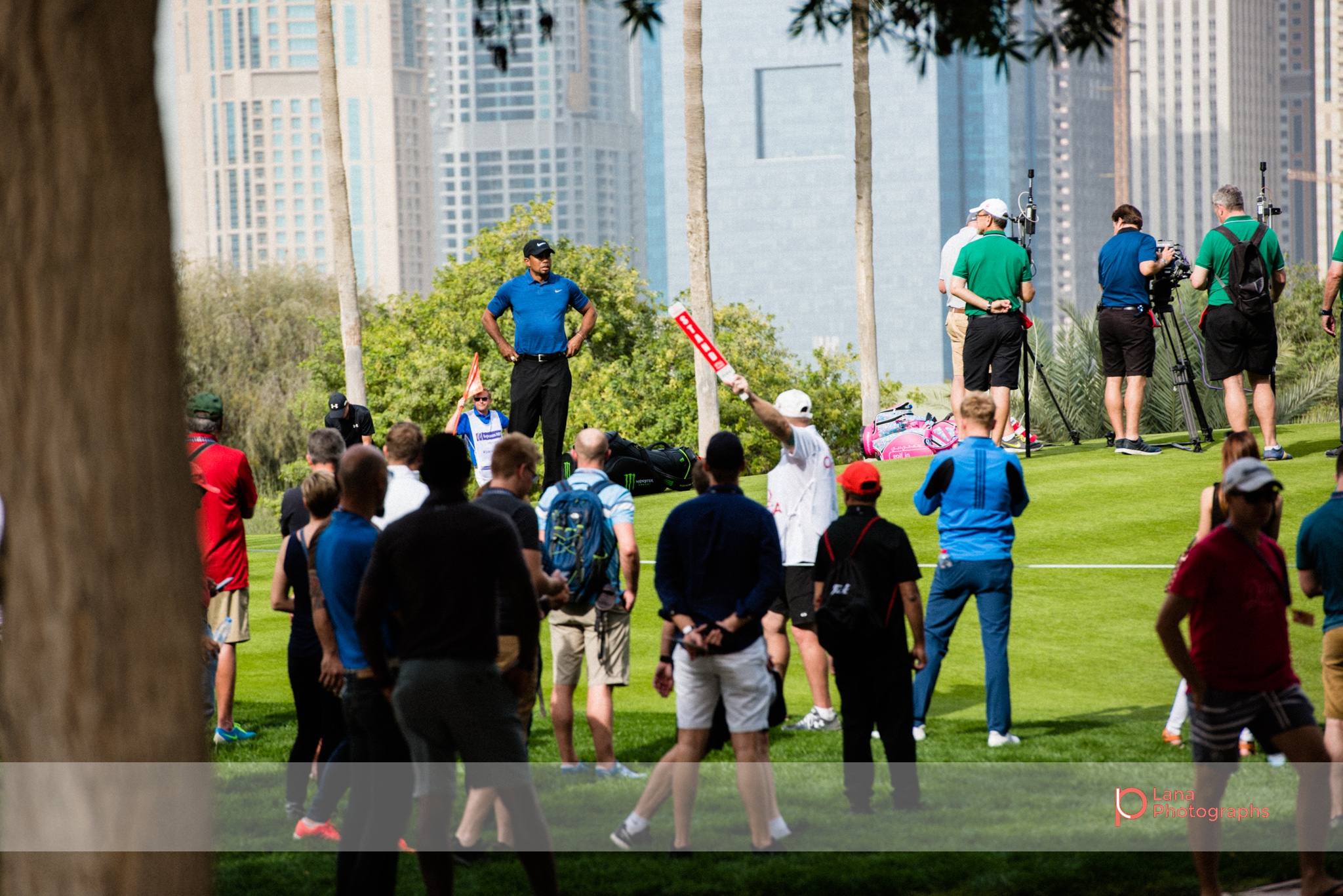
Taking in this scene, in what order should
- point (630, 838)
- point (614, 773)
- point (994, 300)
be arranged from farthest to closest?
point (994, 300)
point (614, 773)
point (630, 838)

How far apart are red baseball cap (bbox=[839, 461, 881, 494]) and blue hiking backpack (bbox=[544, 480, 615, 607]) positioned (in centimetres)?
117

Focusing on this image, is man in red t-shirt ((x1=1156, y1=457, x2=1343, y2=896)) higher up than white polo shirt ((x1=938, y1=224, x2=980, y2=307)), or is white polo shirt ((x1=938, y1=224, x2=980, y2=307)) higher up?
white polo shirt ((x1=938, y1=224, x2=980, y2=307))

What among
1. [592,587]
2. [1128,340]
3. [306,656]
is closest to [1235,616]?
[592,587]

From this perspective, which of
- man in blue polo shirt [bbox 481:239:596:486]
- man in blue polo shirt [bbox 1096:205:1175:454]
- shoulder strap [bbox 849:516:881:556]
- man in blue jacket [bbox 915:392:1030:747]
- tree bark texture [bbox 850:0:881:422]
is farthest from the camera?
tree bark texture [bbox 850:0:881:422]

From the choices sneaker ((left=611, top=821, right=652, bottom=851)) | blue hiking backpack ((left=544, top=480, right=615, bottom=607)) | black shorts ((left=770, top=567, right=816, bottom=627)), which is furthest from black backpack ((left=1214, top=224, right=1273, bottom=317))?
sneaker ((left=611, top=821, right=652, bottom=851))

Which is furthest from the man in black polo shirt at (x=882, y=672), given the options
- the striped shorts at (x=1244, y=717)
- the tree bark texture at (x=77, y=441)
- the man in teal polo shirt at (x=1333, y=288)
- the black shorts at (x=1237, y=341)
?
the black shorts at (x=1237, y=341)

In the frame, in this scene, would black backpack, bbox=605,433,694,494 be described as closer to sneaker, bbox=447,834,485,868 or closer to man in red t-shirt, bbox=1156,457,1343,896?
sneaker, bbox=447,834,485,868

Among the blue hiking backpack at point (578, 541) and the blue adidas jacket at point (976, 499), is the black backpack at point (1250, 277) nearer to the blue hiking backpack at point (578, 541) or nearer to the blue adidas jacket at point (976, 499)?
the blue adidas jacket at point (976, 499)

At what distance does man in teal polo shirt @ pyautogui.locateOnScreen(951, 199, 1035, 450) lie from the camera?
12531 mm

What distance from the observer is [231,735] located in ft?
26.3

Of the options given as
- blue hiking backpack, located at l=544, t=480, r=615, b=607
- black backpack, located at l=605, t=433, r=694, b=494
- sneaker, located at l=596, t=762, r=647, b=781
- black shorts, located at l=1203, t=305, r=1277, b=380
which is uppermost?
black shorts, located at l=1203, t=305, r=1277, b=380

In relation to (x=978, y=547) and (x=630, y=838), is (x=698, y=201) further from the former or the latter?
(x=630, y=838)

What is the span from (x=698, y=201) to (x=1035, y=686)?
12.5 meters

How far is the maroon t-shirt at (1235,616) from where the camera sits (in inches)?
193
